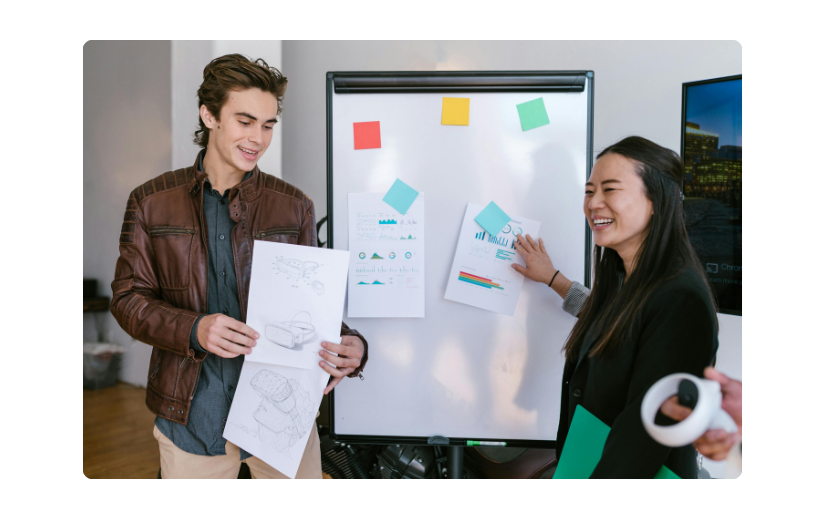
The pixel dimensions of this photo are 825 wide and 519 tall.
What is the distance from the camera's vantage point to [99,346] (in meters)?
1.27

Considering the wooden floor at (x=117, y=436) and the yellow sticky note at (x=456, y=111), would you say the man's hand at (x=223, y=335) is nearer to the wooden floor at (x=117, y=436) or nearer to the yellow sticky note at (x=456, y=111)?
the wooden floor at (x=117, y=436)

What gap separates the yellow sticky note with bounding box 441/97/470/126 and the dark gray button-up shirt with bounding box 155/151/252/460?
660mm

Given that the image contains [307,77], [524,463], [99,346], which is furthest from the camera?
[307,77]

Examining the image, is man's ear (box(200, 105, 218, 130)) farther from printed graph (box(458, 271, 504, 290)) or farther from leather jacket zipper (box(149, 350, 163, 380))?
printed graph (box(458, 271, 504, 290))

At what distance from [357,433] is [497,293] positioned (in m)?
0.62

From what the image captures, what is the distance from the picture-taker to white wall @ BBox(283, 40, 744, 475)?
1298mm

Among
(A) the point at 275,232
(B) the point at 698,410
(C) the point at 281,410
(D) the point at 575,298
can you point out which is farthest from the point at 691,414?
(A) the point at 275,232

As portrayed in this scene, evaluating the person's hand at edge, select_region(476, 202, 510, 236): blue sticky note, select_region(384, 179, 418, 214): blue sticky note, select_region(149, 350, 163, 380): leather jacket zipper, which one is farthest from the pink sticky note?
the person's hand at edge

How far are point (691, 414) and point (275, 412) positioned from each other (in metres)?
0.89

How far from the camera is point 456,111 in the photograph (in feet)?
4.41

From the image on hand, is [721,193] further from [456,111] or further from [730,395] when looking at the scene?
[456,111]
